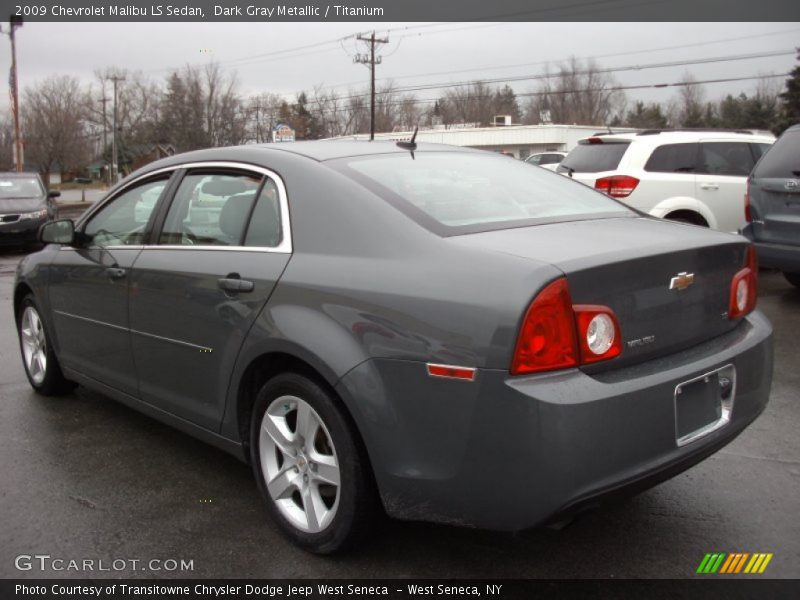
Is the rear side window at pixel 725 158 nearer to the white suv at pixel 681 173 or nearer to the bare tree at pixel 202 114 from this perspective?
the white suv at pixel 681 173

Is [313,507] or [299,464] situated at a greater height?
[299,464]

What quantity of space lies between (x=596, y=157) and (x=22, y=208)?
11.5 metres

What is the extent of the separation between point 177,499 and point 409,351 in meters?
1.65

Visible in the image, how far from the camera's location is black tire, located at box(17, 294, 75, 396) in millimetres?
4871

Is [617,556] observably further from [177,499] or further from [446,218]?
[177,499]

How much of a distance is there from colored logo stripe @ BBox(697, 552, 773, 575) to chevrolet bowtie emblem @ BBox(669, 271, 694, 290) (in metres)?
1.06

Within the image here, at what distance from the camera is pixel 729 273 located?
2.94 metres

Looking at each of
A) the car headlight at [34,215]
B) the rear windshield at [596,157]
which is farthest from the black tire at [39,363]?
the car headlight at [34,215]

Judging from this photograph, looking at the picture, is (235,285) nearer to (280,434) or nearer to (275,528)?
(280,434)

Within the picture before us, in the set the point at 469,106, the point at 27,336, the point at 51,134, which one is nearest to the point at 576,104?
the point at 469,106

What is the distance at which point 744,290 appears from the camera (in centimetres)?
305

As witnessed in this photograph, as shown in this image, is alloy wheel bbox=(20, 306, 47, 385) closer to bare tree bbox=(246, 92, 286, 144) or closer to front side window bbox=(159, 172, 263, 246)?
front side window bbox=(159, 172, 263, 246)

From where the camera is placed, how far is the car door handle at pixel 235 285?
304 cm

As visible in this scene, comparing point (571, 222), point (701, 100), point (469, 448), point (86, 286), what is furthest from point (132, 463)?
point (701, 100)
